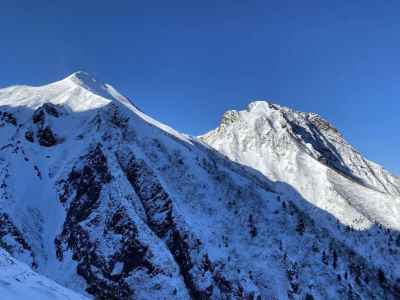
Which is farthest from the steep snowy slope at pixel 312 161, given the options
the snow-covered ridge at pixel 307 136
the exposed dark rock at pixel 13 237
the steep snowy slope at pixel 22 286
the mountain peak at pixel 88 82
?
the steep snowy slope at pixel 22 286

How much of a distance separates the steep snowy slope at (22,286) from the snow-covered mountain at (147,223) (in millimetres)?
26999

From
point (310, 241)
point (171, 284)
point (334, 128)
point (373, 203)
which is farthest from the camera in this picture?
point (334, 128)

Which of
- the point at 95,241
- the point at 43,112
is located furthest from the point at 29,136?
the point at 95,241

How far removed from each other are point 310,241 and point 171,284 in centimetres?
2612

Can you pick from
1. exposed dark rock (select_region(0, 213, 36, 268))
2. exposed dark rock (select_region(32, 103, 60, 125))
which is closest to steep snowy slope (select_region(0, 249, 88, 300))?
exposed dark rock (select_region(0, 213, 36, 268))

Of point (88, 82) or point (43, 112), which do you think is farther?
point (88, 82)

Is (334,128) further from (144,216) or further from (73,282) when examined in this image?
(73,282)

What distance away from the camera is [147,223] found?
51188mm

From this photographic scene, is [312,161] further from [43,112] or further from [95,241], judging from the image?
[95,241]

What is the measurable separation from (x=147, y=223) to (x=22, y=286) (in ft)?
123

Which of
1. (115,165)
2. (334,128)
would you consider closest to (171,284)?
(115,165)

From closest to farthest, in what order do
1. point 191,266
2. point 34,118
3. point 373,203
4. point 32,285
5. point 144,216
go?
point 32,285 < point 191,266 < point 144,216 < point 34,118 < point 373,203

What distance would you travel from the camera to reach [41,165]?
2274 inches

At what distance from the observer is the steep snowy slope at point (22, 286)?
12980 millimetres
